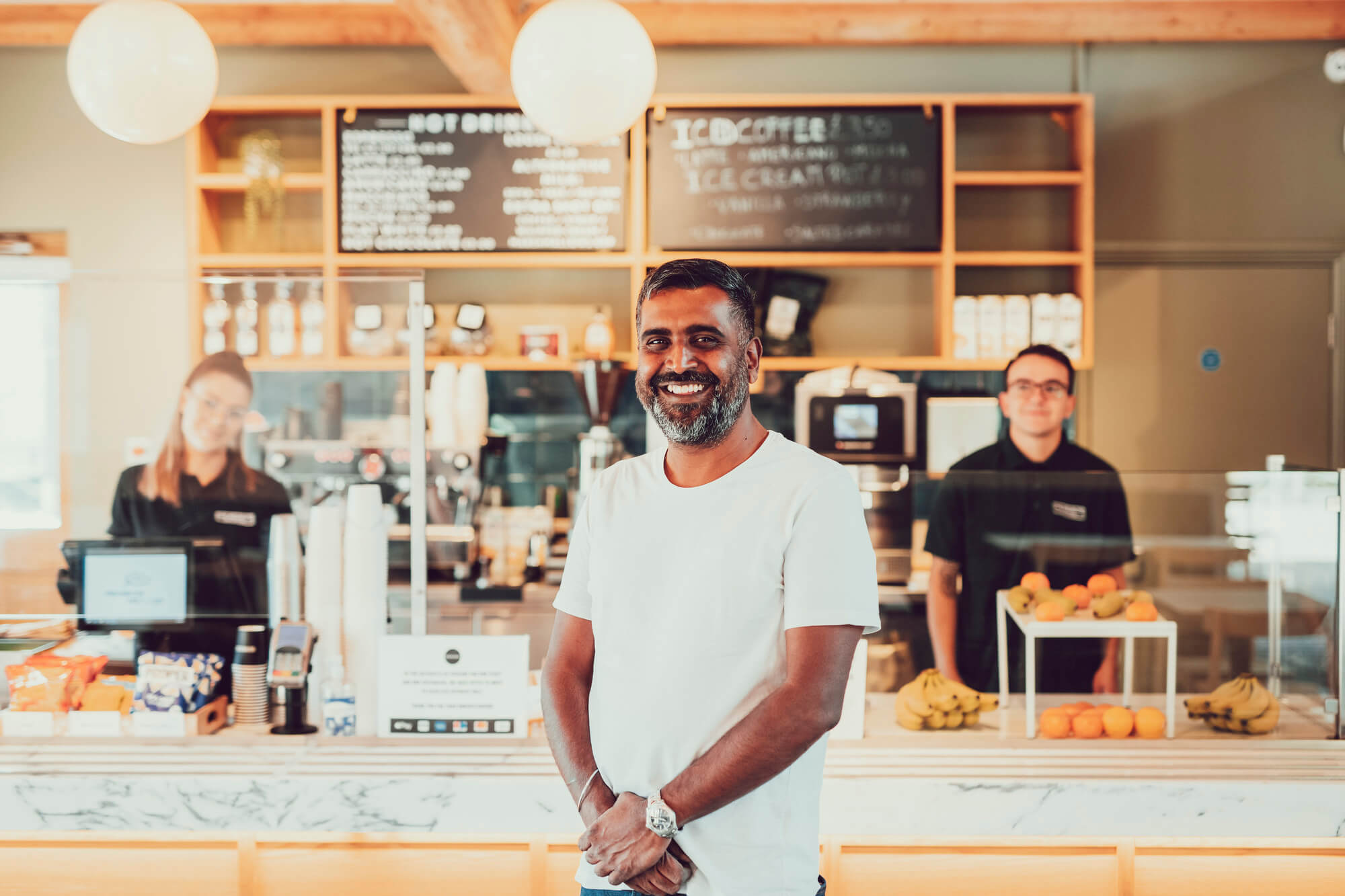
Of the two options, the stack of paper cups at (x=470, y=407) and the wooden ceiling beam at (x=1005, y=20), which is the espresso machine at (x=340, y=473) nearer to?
the stack of paper cups at (x=470, y=407)

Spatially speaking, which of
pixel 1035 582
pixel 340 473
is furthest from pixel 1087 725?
pixel 340 473

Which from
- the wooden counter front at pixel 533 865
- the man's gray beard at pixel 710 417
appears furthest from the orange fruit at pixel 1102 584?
the man's gray beard at pixel 710 417

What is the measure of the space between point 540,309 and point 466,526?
1.07 metres

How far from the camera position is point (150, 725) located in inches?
69.5

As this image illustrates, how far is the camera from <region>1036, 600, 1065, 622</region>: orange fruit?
5.81 ft

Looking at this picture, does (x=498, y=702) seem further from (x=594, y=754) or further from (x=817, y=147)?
(x=817, y=147)

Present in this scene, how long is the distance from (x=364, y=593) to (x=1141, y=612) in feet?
4.49

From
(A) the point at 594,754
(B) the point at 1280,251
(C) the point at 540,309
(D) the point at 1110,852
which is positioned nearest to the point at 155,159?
(C) the point at 540,309

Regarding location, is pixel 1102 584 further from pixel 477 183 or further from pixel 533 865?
pixel 477 183

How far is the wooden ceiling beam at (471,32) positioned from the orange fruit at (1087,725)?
2.24 metres

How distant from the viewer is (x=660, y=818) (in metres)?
1.12

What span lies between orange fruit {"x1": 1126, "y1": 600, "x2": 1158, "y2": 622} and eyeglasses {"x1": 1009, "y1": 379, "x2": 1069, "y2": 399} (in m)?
0.72

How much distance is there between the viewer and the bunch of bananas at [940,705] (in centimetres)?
177

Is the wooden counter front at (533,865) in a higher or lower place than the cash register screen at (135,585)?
lower
